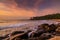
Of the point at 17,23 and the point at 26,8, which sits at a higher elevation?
the point at 26,8

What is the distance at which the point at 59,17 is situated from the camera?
180cm

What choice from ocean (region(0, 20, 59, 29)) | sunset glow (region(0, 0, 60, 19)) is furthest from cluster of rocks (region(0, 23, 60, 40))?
sunset glow (region(0, 0, 60, 19))

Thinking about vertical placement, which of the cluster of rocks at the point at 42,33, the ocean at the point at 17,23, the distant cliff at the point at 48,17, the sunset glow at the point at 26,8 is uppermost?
the sunset glow at the point at 26,8

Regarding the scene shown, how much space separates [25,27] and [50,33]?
1.02ft

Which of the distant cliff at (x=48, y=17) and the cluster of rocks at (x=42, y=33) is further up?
the distant cliff at (x=48, y=17)

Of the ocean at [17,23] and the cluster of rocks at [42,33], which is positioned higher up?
the ocean at [17,23]

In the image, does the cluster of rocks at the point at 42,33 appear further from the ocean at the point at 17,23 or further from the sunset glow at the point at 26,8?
the sunset glow at the point at 26,8

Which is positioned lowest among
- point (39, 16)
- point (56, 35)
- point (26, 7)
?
point (56, 35)

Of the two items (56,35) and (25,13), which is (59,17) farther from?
(25,13)

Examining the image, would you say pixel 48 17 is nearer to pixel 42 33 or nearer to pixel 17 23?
pixel 42 33

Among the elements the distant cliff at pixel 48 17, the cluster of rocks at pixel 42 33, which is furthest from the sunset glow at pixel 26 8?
the cluster of rocks at pixel 42 33

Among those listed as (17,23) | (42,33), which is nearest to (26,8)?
(17,23)

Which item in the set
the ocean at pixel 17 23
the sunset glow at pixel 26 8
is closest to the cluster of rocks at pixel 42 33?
the ocean at pixel 17 23

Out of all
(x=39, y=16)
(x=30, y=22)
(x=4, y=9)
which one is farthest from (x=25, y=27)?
(x=4, y=9)
